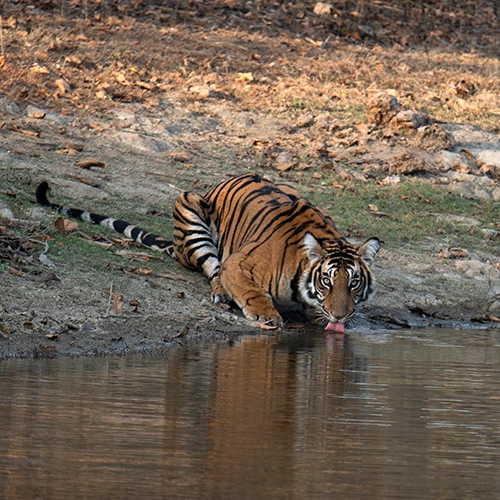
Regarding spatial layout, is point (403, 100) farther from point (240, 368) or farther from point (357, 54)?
point (240, 368)

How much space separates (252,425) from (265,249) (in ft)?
13.2

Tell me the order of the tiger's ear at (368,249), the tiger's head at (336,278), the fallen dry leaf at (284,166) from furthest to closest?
1. the fallen dry leaf at (284,166)
2. the tiger's ear at (368,249)
3. the tiger's head at (336,278)

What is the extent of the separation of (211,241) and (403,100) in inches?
245

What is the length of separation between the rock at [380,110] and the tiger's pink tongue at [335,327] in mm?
6015

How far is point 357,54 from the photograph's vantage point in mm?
17438

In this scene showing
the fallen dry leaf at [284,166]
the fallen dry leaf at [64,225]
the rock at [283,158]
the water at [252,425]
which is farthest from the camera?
the rock at [283,158]

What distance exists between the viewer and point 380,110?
14.4 meters

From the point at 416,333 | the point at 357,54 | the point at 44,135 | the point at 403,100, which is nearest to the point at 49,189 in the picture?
the point at 44,135

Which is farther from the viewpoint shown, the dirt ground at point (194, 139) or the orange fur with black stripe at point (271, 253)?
the orange fur with black stripe at point (271, 253)

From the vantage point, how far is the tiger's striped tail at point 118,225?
1026 centimetres

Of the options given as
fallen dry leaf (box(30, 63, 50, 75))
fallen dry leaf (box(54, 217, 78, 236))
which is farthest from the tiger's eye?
fallen dry leaf (box(30, 63, 50, 75))

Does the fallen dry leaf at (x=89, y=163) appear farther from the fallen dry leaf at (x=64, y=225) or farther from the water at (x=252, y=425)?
the water at (x=252, y=425)

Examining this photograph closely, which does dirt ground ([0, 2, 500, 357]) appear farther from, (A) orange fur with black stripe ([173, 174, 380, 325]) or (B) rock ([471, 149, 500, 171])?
(A) orange fur with black stripe ([173, 174, 380, 325])

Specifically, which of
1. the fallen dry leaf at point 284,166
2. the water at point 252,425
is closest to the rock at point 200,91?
the fallen dry leaf at point 284,166
